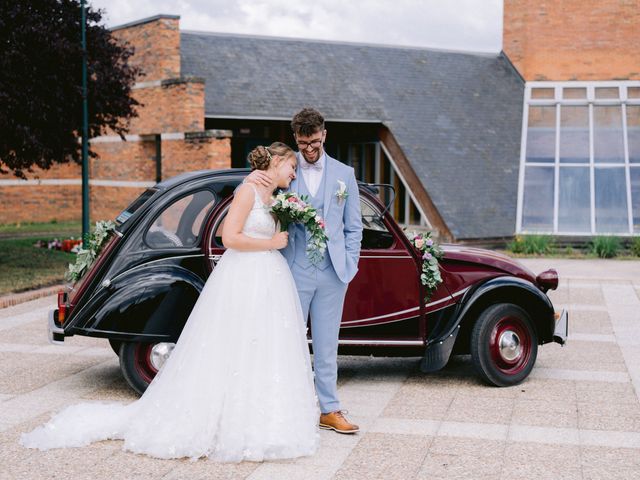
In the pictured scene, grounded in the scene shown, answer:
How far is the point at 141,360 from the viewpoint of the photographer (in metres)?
7.47

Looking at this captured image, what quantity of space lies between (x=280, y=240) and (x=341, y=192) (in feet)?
1.71

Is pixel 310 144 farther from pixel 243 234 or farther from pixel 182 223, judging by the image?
pixel 182 223

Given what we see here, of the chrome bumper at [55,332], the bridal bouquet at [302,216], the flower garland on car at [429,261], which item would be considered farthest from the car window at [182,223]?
the flower garland on car at [429,261]

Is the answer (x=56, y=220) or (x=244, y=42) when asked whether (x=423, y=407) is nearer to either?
(x=244, y=42)

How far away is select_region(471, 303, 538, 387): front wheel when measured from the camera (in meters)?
7.76

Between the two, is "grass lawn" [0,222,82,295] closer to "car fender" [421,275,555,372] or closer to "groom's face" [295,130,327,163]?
"car fender" [421,275,555,372]

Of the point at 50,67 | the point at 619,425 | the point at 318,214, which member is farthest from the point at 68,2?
the point at 619,425

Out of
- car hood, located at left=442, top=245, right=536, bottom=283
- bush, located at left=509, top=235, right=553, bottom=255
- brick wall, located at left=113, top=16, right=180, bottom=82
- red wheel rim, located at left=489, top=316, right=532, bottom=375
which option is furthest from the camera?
brick wall, located at left=113, top=16, right=180, bottom=82

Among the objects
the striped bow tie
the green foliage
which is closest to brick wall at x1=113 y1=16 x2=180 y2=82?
the green foliage

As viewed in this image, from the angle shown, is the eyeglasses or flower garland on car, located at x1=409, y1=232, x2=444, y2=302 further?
flower garland on car, located at x1=409, y1=232, x2=444, y2=302

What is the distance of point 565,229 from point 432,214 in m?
3.14

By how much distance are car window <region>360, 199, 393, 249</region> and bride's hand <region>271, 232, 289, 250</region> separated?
1.64m

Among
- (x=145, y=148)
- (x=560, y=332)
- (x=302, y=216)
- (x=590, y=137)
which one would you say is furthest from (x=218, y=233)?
(x=145, y=148)

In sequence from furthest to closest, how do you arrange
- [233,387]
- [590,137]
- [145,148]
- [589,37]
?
[145,148]
[589,37]
[590,137]
[233,387]
